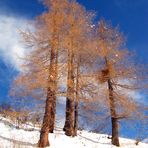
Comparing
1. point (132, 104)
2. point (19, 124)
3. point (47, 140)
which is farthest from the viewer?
point (132, 104)

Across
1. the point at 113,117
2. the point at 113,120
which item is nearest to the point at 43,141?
the point at 113,117

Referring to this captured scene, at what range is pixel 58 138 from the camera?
21406 mm

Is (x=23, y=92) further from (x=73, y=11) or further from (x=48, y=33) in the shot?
(x=73, y=11)

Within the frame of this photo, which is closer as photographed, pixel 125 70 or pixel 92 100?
pixel 92 100

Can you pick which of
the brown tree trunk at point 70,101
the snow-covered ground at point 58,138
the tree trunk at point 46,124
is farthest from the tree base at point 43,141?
the brown tree trunk at point 70,101

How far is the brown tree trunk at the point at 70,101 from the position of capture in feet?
70.3

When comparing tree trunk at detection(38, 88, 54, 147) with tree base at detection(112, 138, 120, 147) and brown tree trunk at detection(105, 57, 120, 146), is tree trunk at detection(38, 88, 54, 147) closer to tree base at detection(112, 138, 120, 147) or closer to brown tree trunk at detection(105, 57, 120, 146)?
brown tree trunk at detection(105, 57, 120, 146)

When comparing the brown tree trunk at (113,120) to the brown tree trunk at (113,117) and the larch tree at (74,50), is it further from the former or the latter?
the larch tree at (74,50)

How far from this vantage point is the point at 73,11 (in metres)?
24.3

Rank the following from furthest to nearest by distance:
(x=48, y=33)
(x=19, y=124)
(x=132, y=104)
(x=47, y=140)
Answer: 1. (x=132, y=104)
2. (x=19, y=124)
3. (x=48, y=33)
4. (x=47, y=140)

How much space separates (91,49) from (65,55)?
2.15m

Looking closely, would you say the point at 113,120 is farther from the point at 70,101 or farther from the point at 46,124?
the point at 46,124

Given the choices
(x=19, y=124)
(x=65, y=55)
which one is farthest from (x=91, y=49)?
(x=19, y=124)

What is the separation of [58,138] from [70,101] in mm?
3018
